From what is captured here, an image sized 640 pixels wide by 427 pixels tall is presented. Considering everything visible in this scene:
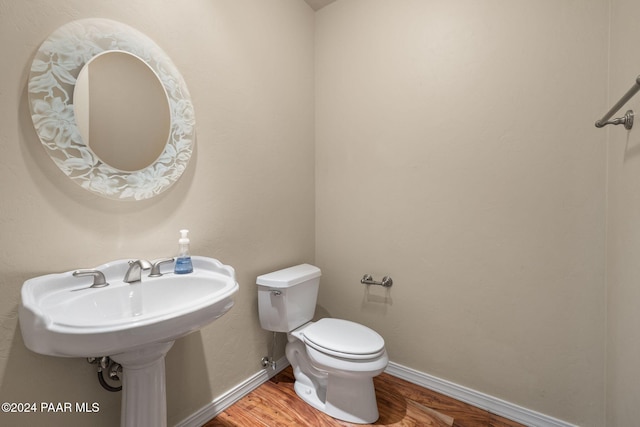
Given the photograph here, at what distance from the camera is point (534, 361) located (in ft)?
4.75

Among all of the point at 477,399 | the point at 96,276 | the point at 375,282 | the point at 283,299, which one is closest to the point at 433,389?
the point at 477,399

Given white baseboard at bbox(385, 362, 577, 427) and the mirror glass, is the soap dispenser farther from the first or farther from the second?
white baseboard at bbox(385, 362, 577, 427)

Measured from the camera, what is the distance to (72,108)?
1.03 meters

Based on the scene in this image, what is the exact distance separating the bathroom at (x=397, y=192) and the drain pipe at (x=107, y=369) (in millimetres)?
43

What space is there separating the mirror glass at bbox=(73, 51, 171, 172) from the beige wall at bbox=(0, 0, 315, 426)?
141 mm

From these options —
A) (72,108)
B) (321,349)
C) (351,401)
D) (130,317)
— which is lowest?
(351,401)

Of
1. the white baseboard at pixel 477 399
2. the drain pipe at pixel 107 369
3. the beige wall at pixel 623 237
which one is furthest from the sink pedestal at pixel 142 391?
the beige wall at pixel 623 237

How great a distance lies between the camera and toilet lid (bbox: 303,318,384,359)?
1403 millimetres

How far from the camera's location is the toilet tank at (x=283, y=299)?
1.62 metres

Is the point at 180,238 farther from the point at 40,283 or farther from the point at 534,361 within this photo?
the point at 534,361

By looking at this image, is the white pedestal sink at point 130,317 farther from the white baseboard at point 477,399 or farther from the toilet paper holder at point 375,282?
the white baseboard at point 477,399

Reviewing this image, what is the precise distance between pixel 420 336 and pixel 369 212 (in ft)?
2.67

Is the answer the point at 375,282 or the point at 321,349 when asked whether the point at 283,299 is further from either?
the point at 375,282

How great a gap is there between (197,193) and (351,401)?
1279 millimetres
